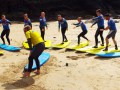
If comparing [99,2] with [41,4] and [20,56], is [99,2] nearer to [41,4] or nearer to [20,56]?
[41,4]

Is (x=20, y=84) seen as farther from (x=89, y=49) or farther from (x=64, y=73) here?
(x=89, y=49)

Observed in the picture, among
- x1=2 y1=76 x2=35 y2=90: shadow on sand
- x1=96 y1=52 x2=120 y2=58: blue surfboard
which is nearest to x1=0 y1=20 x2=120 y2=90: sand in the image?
x1=2 y1=76 x2=35 y2=90: shadow on sand

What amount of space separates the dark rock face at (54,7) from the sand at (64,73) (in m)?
19.5

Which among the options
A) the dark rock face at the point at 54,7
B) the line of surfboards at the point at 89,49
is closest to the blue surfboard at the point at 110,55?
the line of surfboards at the point at 89,49

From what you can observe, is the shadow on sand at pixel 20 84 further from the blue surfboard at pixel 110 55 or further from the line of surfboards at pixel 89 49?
the line of surfboards at pixel 89 49

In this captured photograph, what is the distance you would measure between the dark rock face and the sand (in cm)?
1949

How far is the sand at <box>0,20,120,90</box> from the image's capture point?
1007 centimetres

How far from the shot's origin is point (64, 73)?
A: 453 inches

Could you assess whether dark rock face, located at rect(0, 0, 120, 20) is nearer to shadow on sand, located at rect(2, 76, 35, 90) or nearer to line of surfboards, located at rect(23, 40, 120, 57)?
line of surfboards, located at rect(23, 40, 120, 57)

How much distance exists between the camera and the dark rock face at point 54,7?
3409 cm

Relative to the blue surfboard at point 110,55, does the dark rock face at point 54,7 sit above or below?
above

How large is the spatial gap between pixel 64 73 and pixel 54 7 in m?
24.9

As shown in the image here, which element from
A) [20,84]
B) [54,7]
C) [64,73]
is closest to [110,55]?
[64,73]

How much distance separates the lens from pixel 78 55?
14484 mm
